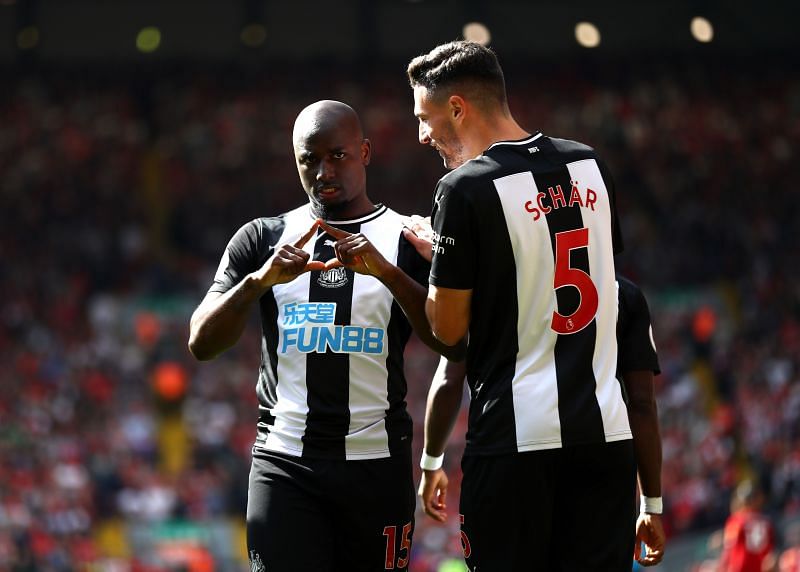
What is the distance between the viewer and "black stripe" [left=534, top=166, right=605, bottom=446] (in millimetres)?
3795

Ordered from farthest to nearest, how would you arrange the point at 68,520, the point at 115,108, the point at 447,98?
the point at 115,108, the point at 68,520, the point at 447,98

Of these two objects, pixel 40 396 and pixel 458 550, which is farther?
pixel 40 396

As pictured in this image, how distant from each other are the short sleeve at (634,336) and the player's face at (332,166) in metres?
1.07

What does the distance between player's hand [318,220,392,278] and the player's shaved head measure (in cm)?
59

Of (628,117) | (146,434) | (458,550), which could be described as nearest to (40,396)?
(146,434)

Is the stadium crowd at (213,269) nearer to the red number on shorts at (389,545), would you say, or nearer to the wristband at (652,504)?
the wristband at (652,504)

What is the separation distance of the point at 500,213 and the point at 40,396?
1788 centimetres

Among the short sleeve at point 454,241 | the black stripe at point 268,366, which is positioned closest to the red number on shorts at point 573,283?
the short sleeve at point 454,241

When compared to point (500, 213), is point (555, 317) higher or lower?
lower

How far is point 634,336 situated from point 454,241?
879 mm

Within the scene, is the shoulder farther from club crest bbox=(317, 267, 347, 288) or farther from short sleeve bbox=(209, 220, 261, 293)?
club crest bbox=(317, 267, 347, 288)

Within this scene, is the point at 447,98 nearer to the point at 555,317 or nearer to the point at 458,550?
the point at 555,317

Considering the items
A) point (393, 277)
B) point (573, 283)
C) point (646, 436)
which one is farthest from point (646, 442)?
point (393, 277)

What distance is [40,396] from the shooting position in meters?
20.4
